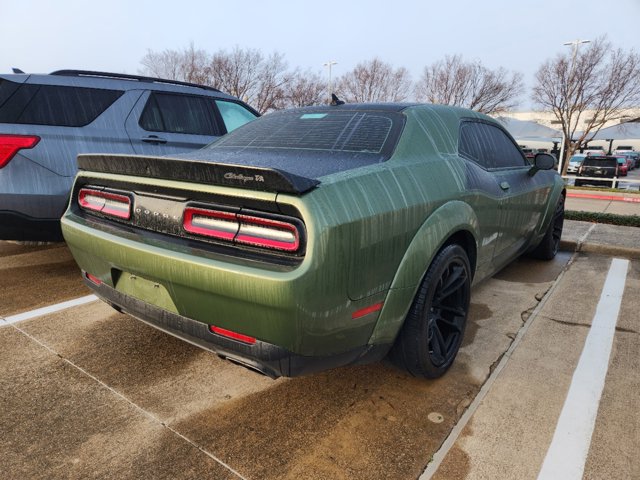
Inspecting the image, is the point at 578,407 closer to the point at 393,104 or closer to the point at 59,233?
the point at 393,104

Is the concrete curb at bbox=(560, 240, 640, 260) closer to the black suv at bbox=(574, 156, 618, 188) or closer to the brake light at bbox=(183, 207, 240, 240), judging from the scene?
the brake light at bbox=(183, 207, 240, 240)

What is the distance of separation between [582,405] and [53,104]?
4337 mm

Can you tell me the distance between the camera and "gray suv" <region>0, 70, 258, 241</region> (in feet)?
11.1

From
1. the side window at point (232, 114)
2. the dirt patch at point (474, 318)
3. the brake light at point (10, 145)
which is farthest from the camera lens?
the side window at point (232, 114)

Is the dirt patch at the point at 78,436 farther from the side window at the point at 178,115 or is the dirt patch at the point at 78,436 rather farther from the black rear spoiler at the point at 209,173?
the side window at the point at 178,115

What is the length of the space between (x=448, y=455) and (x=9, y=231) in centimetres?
348

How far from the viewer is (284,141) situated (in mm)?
2682

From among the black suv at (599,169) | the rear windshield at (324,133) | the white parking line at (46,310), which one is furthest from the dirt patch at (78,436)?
the black suv at (599,169)

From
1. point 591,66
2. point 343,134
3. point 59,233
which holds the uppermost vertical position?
point 591,66

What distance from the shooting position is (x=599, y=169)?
1991cm

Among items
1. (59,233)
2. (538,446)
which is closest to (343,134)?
(538,446)

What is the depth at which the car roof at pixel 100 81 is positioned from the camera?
12.3 feet

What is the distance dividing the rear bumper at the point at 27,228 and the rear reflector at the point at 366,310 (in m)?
2.87

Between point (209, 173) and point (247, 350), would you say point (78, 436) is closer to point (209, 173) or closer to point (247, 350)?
point (247, 350)
